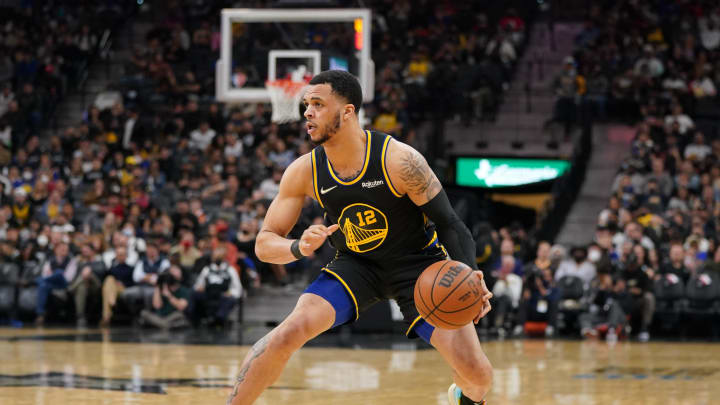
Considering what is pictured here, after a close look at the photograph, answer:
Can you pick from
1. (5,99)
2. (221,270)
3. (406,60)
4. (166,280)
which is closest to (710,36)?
(406,60)

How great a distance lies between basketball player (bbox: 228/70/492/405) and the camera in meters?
5.60

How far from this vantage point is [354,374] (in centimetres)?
1024

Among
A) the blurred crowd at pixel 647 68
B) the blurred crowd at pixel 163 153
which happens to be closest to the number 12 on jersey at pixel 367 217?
the blurred crowd at pixel 163 153

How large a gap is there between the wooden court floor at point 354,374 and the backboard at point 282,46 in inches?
170

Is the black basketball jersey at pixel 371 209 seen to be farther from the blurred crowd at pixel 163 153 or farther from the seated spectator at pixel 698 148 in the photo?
the seated spectator at pixel 698 148

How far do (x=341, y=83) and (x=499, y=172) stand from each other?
16732 millimetres

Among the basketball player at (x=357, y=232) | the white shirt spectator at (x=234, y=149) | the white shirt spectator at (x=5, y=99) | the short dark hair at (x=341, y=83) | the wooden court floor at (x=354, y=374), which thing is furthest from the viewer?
the white shirt spectator at (x=5, y=99)

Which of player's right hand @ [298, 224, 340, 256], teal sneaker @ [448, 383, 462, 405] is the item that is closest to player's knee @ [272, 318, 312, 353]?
player's right hand @ [298, 224, 340, 256]

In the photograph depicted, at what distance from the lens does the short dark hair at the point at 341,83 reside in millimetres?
5723

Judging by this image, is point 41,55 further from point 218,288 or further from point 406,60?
point 218,288

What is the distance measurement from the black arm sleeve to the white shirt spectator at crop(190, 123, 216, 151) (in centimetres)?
1543

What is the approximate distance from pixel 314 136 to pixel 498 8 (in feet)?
68.8

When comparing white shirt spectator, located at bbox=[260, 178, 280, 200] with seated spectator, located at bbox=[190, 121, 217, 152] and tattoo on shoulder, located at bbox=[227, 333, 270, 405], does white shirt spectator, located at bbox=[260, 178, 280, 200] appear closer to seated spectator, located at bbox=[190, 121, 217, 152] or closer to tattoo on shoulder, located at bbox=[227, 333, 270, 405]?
seated spectator, located at bbox=[190, 121, 217, 152]

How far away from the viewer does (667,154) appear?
60.6 ft
